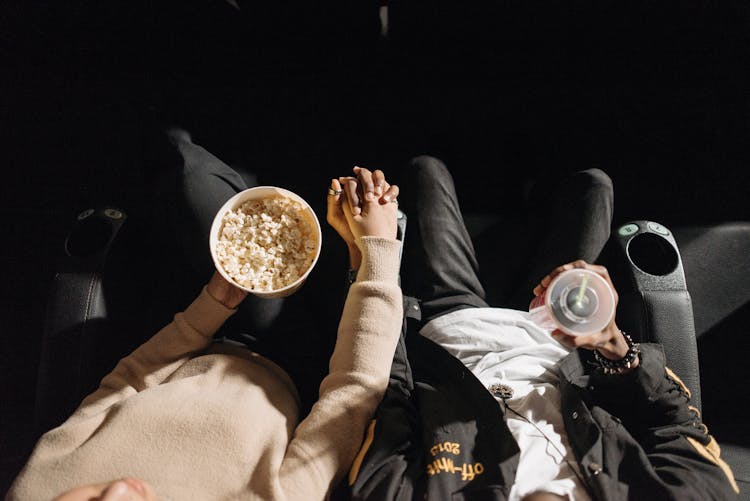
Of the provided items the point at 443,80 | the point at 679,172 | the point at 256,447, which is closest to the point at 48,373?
the point at 256,447

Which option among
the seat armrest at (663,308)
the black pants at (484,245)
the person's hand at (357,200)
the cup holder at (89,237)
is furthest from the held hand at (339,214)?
the seat armrest at (663,308)

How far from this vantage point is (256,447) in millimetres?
854

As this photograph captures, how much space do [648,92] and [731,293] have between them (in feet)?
2.58

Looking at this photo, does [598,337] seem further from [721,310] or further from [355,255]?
[721,310]

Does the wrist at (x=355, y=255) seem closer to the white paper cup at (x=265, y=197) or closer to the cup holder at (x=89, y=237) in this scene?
the white paper cup at (x=265, y=197)

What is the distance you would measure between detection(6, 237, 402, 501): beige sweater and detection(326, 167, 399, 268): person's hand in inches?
2.7

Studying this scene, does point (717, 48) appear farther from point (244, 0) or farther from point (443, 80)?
point (244, 0)

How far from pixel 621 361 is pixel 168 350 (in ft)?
3.45

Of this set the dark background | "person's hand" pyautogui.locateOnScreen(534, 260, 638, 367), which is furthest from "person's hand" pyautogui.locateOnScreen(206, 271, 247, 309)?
"person's hand" pyautogui.locateOnScreen(534, 260, 638, 367)

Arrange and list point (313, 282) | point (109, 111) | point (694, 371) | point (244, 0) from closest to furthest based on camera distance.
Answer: point (694, 371), point (313, 282), point (244, 0), point (109, 111)

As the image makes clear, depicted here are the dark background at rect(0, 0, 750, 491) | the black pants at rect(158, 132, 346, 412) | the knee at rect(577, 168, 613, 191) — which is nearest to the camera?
the black pants at rect(158, 132, 346, 412)

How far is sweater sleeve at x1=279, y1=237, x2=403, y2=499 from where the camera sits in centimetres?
83

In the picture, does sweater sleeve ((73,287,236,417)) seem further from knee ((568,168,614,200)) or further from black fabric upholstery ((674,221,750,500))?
black fabric upholstery ((674,221,750,500))

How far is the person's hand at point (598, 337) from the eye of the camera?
0.78 m
